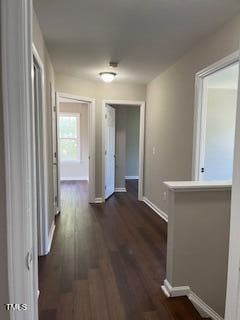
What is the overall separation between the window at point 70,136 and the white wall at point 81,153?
0.40 ft

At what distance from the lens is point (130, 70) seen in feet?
13.5

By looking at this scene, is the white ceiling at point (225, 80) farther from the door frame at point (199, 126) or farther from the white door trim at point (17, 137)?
the white door trim at point (17, 137)

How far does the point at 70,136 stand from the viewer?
7617mm

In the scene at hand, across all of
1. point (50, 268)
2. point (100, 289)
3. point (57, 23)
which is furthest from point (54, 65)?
point (100, 289)

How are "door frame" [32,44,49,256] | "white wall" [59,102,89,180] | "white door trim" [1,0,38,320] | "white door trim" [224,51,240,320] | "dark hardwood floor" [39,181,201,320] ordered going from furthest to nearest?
"white wall" [59,102,89,180] < "door frame" [32,44,49,256] < "dark hardwood floor" [39,181,201,320] < "white door trim" [224,51,240,320] < "white door trim" [1,0,38,320]

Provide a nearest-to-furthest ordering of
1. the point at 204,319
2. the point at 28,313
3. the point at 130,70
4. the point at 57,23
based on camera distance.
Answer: the point at 28,313
the point at 204,319
the point at 57,23
the point at 130,70

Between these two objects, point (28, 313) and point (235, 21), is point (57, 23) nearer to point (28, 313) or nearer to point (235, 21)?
point (235, 21)

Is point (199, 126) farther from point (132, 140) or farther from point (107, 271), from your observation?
point (132, 140)

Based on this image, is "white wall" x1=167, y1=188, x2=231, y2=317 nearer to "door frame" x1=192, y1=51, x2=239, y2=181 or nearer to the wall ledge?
the wall ledge

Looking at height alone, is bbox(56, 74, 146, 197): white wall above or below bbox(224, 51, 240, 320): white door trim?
above

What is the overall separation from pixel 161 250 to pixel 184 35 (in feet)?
8.24

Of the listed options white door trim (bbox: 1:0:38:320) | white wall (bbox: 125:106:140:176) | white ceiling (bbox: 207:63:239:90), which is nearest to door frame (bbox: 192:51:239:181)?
white ceiling (bbox: 207:63:239:90)

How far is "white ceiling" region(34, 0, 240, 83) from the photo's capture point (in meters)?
2.09

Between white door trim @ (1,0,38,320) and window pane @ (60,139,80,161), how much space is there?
22.3 ft
